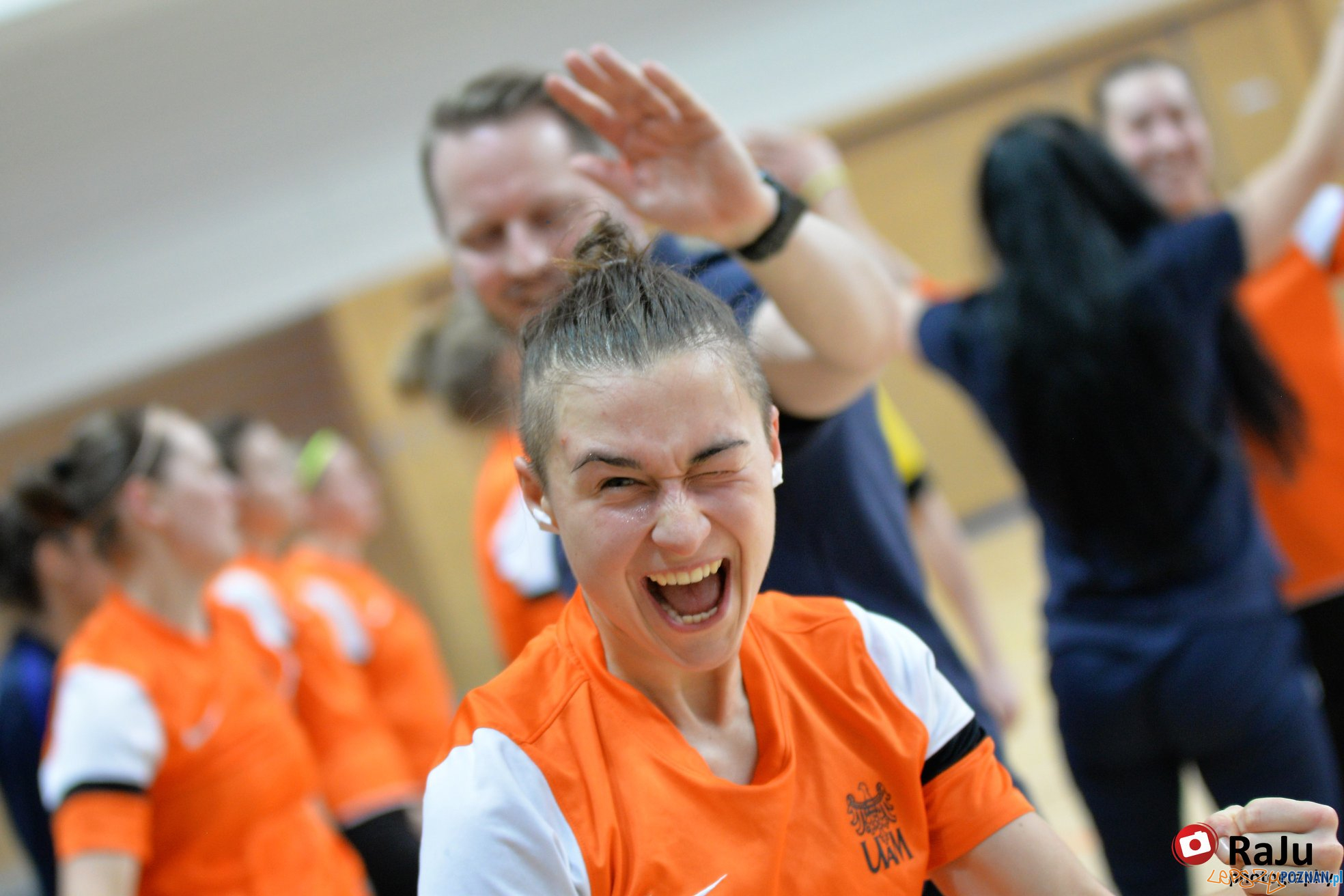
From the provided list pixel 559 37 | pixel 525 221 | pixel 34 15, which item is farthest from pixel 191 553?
pixel 559 37

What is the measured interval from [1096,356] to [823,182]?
19.2 inches

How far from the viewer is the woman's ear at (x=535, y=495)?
2.80 ft

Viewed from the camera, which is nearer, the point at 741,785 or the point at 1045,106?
the point at 741,785

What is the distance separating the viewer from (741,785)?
2.73ft

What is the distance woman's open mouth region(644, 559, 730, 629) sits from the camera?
80cm

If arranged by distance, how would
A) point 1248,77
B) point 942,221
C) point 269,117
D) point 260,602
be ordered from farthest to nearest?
point 942,221, point 1248,77, point 269,117, point 260,602

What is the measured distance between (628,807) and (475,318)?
2.13 m

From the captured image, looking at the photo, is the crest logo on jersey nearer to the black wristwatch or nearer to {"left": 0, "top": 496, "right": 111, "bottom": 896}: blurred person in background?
the black wristwatch

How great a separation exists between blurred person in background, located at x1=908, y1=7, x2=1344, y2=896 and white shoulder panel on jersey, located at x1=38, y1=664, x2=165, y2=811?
1446mm

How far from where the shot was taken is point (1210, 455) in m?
1.72

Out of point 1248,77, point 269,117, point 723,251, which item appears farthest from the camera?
point 1248,77

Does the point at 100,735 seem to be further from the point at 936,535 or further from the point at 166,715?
the point at 936,535

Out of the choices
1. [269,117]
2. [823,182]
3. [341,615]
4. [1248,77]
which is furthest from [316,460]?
[1248,77]

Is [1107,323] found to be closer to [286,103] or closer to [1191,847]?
[1191,847]
